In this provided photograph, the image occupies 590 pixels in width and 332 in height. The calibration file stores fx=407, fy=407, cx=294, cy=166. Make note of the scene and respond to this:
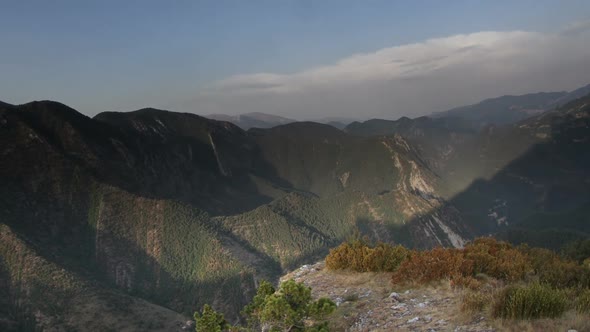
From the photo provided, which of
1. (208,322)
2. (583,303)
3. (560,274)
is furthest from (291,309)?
(560,274)

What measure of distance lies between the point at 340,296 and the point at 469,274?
674 centimetres

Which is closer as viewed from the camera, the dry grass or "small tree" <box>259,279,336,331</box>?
the dry grass

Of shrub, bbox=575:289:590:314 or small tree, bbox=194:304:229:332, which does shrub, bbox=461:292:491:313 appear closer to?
shrub, bbox=575:289:590:314

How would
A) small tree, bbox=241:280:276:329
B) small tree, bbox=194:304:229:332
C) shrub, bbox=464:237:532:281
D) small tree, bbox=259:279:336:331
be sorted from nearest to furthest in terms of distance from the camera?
small tree, bbox=259:279:336:331 < small tree, bbox=194:304:229:332 < small tree, bbox=241:280:276:329 < shrub, bbox=464:237:532:281

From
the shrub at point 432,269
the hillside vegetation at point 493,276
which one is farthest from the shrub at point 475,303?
the shrub at point 432,269

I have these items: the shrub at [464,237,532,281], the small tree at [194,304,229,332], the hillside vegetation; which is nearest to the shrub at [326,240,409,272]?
the hillside vegetation

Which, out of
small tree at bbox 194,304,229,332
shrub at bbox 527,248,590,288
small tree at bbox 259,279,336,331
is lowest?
shrub at bbox 527,248,590,288

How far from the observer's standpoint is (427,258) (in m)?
22.4

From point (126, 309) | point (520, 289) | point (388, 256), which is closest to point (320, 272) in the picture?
point (388, 256)

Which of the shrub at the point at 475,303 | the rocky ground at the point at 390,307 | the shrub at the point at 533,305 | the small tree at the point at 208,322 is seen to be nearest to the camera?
the shrub at the point at 533,305

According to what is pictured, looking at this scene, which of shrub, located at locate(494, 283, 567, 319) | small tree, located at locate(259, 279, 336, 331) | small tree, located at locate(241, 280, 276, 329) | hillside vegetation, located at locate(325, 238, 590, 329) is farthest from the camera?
small tree, located at locate(241, 280, 276, 329)

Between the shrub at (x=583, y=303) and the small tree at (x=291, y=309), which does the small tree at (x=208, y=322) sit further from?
the shrub at (x=583, y=303)

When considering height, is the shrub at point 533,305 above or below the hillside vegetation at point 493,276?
above

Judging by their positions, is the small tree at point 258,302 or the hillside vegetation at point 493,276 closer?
the hillside vegetation at point 493,276
